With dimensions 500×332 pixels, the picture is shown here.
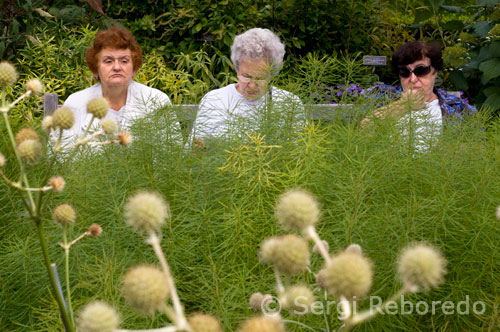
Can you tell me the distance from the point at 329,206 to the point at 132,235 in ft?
1.45

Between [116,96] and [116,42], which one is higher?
[116,42]

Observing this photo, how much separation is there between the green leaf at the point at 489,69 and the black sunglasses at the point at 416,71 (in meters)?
1.45

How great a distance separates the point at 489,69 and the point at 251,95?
8.58ft

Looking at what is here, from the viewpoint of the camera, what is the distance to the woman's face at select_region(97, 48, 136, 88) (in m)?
2.89

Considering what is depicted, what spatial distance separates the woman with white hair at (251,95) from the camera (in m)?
1.68

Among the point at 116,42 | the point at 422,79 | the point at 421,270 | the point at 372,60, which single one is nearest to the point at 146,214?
the point at 421,270

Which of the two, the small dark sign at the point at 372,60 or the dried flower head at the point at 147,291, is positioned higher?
the dried flower head at the point at 147,291

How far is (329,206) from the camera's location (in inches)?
53.6

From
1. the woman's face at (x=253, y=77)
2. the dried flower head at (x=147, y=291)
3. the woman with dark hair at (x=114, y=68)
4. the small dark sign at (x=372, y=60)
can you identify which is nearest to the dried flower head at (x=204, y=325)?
the dried flower head at (x=147, y=291)

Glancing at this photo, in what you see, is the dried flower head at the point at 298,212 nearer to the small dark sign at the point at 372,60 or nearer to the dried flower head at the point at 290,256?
the dried flower head at the point at 290,256

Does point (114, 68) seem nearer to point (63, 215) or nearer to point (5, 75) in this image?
point (5, 75)

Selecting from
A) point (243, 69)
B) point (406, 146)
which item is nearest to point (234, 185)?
point (406, 146)

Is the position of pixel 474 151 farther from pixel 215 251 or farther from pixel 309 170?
pixel 215 251

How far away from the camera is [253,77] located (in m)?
1.92
